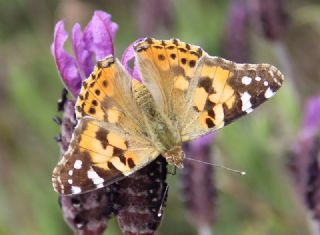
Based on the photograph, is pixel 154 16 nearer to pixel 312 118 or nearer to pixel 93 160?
pixel 312 118

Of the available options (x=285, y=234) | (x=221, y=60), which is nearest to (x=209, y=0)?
(x=285, y=234)

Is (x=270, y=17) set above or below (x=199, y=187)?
above

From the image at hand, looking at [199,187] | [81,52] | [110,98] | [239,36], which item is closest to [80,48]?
[81,52]

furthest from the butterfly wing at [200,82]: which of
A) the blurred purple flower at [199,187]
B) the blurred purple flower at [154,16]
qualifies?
the blurred purple flower at [154,16]

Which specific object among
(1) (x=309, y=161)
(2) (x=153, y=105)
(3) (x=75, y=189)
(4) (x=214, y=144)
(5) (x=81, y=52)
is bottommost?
(4) (x=214, y=144)

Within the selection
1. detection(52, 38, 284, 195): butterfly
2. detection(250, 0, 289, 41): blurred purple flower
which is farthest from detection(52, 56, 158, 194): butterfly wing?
detection(250, 0, 289, 41): blurred purple flower
